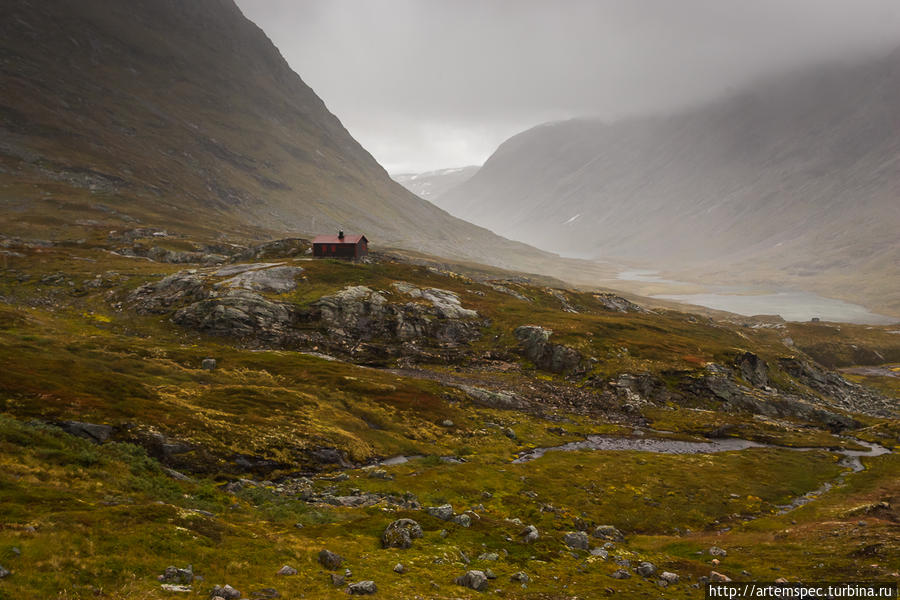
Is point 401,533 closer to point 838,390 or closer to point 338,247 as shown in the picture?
point 338,247

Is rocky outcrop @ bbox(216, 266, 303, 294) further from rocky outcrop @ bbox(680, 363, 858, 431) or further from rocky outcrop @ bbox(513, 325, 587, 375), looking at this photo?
rocky outcrop @ bbox(680, 363, 858, 431)

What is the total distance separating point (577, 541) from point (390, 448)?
23433mm

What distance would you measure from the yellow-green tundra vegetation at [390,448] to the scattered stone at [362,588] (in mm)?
457

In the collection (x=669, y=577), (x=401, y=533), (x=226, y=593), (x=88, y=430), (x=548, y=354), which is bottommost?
(x=669, y=577)

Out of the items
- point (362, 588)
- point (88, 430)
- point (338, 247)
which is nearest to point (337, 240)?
point (338, 247)

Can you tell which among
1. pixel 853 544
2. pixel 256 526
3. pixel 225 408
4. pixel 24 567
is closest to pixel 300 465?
pixel 225 408

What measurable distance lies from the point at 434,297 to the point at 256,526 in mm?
79194

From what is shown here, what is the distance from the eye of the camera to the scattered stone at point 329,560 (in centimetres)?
2088

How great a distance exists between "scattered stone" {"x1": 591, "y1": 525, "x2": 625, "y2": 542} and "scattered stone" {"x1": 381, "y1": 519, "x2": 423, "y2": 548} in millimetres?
14684

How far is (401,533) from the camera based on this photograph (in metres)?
25.1

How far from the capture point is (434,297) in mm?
102688

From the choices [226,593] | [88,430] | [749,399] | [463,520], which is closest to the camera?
[226,593]

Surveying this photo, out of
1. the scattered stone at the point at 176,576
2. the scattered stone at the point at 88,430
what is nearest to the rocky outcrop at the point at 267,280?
the scattered stone at the point at 88,430

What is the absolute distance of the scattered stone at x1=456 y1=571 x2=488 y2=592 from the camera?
20.8 m
